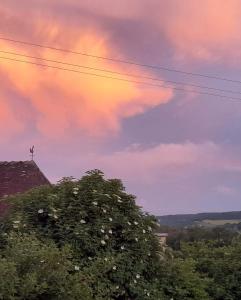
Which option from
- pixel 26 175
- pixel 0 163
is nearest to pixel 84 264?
pixel 26 175

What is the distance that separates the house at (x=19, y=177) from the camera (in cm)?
1831

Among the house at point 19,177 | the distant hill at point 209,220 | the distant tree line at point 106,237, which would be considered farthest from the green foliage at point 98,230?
the distant hill at point 209,220

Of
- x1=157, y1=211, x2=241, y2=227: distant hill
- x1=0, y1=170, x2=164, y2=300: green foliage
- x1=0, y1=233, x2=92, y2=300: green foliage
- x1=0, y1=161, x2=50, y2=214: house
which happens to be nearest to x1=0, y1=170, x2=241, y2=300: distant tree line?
x1=0, y1=170, x2=164, y2=300: green foliage

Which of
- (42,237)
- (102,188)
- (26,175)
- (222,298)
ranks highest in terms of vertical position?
(26,175)

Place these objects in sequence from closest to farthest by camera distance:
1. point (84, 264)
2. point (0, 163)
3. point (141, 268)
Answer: point (84, 264)
point (141, 268)
point (0, 163)

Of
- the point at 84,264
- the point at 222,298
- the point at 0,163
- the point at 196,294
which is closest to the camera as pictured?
the point at 84,264

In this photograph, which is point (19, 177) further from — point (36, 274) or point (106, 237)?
point (36, 274)

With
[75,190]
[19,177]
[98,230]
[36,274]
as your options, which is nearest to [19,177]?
[19,177]

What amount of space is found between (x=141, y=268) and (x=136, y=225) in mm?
725

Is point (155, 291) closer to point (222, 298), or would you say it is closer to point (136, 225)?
point (136, 225)

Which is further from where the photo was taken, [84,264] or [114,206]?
[114,206]

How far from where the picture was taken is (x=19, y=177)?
19000 millimetres

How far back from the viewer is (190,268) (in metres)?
11.0

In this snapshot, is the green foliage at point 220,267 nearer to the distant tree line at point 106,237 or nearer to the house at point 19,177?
the distant tree line at point 106,237
